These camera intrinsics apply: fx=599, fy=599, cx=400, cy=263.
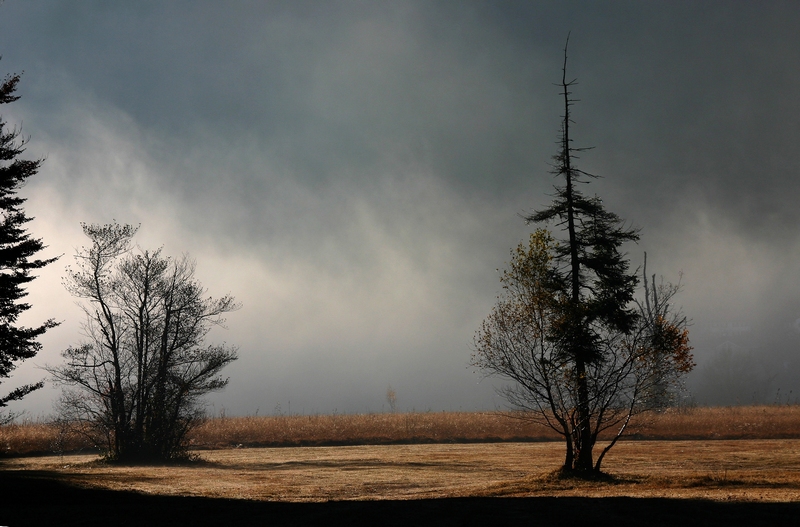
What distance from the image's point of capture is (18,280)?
25.8m

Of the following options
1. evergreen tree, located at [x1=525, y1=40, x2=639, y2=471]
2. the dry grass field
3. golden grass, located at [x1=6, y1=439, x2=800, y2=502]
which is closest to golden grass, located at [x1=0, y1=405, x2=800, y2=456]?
the dry grass field

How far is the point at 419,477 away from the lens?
86.9ft

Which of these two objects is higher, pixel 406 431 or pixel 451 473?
pixel 451 473

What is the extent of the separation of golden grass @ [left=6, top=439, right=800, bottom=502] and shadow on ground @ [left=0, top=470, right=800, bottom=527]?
7.20 feet

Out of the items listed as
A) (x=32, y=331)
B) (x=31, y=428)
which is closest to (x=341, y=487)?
(x=32, y=331)

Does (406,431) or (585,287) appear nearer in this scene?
(585,287)

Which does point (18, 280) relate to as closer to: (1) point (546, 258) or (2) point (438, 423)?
(1) point (546, 258)

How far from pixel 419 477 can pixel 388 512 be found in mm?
11851

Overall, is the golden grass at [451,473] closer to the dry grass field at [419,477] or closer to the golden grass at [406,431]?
the dry grass field at [419,477]

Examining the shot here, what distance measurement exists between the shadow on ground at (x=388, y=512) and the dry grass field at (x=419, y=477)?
5 centimetres

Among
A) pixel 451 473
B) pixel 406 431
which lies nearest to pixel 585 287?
pixel 451 473

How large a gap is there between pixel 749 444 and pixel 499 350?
993 inches

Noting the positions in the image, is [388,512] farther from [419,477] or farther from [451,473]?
[451,473]

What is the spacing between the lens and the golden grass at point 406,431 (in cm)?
4662
